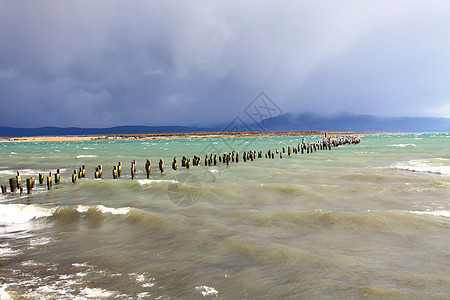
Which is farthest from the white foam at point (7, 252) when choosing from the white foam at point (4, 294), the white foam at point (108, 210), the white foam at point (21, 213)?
the white foam at point (108, 210)

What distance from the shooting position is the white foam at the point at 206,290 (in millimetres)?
5178

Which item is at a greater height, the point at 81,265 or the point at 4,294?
the point at 4,294

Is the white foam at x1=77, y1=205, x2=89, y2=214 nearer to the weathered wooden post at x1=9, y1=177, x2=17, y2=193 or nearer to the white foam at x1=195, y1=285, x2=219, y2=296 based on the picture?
the white foam at x1=195, y1=285, x2=219, y2=296

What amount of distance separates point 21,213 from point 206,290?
931 cm

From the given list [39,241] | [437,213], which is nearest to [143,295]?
[39,241]

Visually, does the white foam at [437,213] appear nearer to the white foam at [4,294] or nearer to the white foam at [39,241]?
the white foam at [4,294]

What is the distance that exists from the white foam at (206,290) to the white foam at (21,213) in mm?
8210

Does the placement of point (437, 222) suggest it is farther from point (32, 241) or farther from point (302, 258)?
point (32, 241)

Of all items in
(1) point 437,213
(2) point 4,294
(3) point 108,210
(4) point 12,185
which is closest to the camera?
(2) point 4,294

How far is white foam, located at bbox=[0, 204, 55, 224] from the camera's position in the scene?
10.8m

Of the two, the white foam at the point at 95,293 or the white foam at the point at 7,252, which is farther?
the white foam at the point at 7,252

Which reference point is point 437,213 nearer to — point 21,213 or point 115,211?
point 115,211

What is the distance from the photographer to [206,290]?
5281 millimetres

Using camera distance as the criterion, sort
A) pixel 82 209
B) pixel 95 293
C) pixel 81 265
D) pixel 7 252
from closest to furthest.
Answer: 1. pixel 95 293
2. pixel 81 265
3. pixel 7 252
4. pixel 82 209
